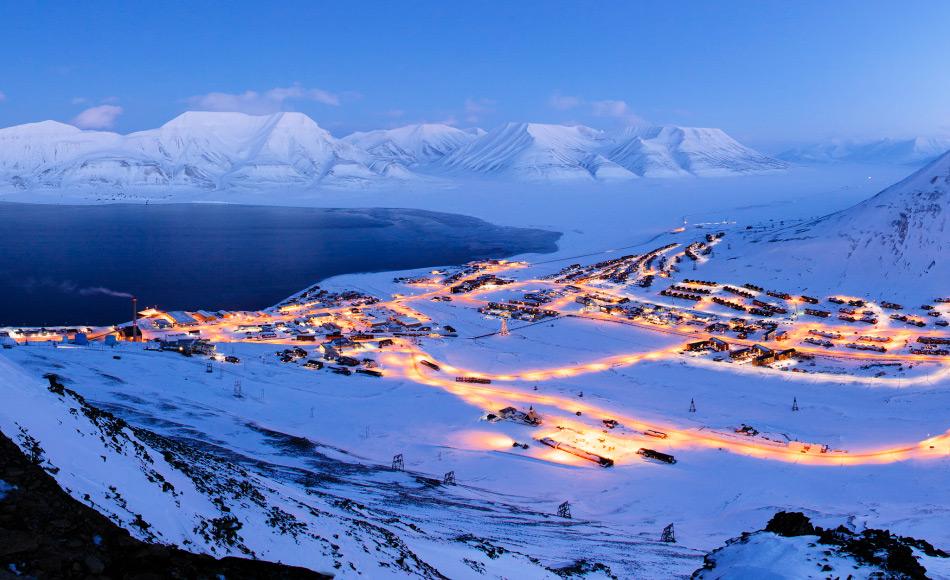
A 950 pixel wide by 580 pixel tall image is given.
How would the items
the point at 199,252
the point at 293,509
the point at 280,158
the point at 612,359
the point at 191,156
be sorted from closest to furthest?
the point at 293,509 → the point at 612,359 → the point at 199,252 → the point at 191,156 → the point at 280,158

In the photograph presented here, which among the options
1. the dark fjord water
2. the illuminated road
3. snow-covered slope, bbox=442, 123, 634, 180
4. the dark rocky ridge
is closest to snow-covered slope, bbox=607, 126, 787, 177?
snow-covered slope, bbox=442, 123, 634, 180

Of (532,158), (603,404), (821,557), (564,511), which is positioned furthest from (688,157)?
(821,557)

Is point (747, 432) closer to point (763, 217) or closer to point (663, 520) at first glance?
point (663, 520)

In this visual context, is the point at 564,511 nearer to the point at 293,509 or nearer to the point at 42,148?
the point at 293,509

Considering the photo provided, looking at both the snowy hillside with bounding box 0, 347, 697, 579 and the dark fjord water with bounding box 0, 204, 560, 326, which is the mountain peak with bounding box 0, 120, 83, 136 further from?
the snowy hillside with bounding box 0, 347, 697, 579

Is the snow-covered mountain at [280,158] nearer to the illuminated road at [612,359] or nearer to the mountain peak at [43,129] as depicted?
the mountain peak at [43,129]

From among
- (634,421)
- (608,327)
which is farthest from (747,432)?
(608,327)
